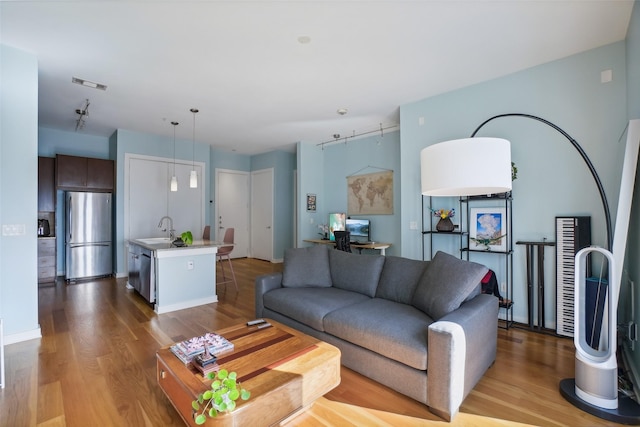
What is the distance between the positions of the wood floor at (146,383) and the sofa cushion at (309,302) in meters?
0.49

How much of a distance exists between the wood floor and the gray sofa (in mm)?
135

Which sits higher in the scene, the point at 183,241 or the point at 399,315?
the point at 183,241

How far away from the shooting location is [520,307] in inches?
126

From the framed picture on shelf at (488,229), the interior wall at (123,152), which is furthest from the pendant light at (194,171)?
the framed picture on shelf at (488,229)

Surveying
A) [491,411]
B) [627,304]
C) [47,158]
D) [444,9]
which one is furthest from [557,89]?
[47,158]

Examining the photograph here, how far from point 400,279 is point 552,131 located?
2.20 meters

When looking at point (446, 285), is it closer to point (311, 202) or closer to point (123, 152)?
point (311, 202)

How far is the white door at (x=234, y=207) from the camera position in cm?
716

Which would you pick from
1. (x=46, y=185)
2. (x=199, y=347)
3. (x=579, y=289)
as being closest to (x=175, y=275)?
(x=199, y=347)

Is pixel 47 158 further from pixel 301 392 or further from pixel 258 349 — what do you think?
pixel 301 392

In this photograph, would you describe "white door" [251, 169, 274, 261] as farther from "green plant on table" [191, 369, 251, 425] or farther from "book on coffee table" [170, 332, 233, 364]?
"green plant on table" [191, 369, 251, 425]

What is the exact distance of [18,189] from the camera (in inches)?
110

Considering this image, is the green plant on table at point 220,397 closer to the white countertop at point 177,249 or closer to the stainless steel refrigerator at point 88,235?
the white countertop at point 177,249

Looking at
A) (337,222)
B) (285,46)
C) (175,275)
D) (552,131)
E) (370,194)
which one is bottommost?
(175,275)
